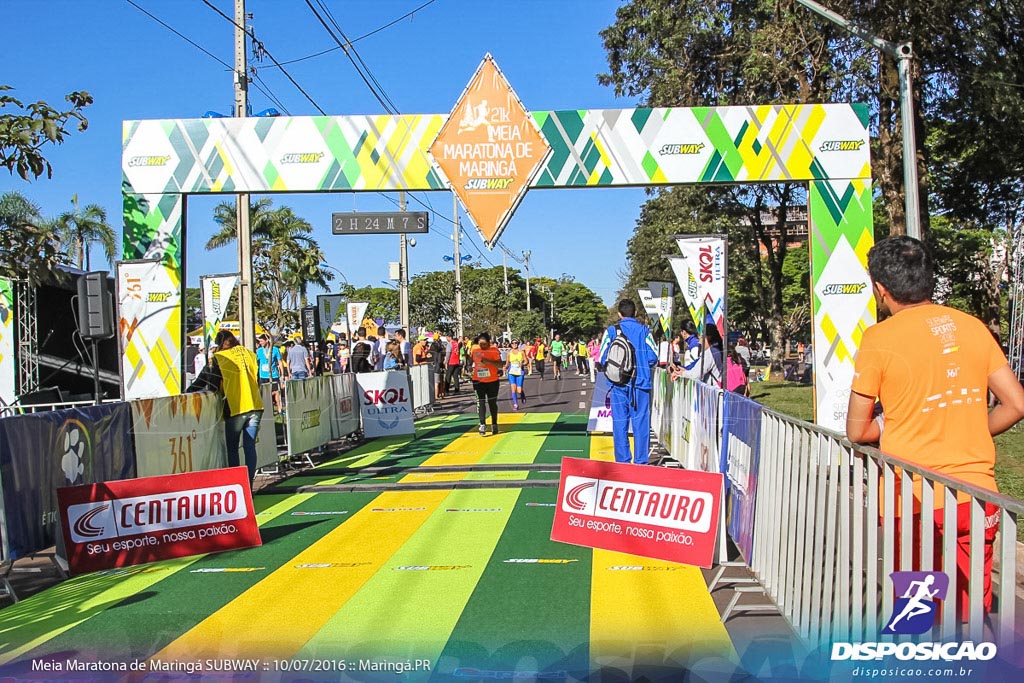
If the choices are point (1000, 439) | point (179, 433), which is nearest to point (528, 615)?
point (179, 433)

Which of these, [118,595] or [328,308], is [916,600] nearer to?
[118,595]

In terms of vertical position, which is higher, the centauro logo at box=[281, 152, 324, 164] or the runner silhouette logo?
the centauro logo at box=[281, 152, 324, 164]

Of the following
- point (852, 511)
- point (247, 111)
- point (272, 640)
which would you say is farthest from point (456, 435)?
point (852, 511)

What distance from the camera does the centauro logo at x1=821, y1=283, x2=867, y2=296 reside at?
11812 millimetres

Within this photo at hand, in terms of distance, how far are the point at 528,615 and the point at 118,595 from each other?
3110mm

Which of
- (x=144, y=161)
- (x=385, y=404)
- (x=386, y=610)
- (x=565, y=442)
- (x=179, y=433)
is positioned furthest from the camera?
(x=385, y=404)

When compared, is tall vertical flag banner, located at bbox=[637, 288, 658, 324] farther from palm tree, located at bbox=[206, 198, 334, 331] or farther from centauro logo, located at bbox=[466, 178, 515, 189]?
palm tree, located at bbox=[206, 198, 334, 331]

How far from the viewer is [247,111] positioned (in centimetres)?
1852

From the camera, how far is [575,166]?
11664mm

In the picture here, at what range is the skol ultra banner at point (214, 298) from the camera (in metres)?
14.9

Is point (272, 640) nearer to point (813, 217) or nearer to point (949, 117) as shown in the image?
point (813, 217)

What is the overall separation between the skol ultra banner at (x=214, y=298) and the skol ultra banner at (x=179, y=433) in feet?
13.5

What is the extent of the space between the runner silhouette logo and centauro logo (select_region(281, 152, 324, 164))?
959 cm

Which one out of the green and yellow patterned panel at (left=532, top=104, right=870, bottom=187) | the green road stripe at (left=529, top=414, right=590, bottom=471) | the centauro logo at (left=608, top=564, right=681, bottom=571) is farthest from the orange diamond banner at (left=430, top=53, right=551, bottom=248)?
the centauro logo at (left=608, top=564, right=681, bottom=571)
